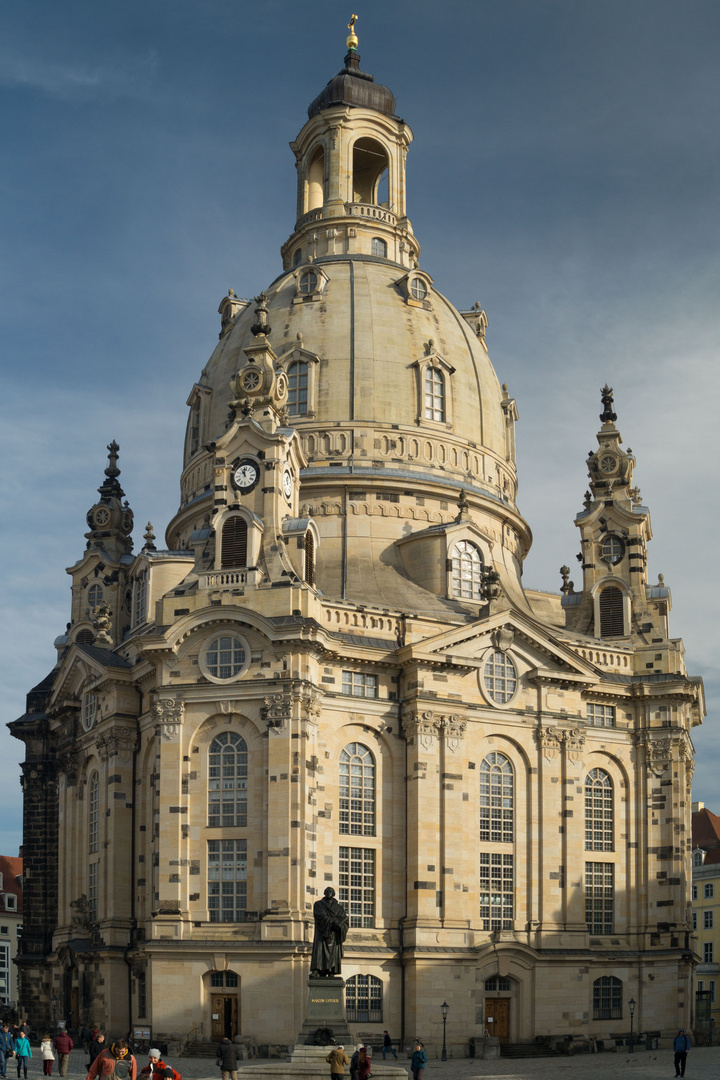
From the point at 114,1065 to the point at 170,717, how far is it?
111 feet

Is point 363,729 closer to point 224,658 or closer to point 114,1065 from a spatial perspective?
point 224,658

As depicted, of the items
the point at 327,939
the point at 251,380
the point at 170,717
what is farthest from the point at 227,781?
the point at 251,380

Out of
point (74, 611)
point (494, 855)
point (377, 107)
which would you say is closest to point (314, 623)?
point (494, 855)

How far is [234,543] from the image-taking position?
6488 centimetres

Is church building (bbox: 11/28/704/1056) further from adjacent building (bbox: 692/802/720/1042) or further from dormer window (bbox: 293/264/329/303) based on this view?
adjacent building (bbox: 692/802/720/1042)

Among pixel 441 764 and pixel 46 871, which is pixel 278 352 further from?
pixel 46 871

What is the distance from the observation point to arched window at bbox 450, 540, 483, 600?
72.8 m

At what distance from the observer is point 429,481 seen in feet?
245

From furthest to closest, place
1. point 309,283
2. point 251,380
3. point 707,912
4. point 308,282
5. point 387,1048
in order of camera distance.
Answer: point 707,912 → point 308,282 → point 309,283 → point 251,380 → point 387,1048

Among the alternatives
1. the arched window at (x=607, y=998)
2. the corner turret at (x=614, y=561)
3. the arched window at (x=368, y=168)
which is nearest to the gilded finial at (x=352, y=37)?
the arched window at (x=368, y=168)

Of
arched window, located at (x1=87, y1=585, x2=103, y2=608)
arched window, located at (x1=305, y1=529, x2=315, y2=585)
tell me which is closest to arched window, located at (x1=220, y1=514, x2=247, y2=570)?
arched window, located at (x1=305, y1=529, x2=315, y2=585)

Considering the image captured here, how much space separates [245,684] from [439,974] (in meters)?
15.1

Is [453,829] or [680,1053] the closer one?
[680,1053]

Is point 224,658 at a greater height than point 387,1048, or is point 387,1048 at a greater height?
point 224,658
